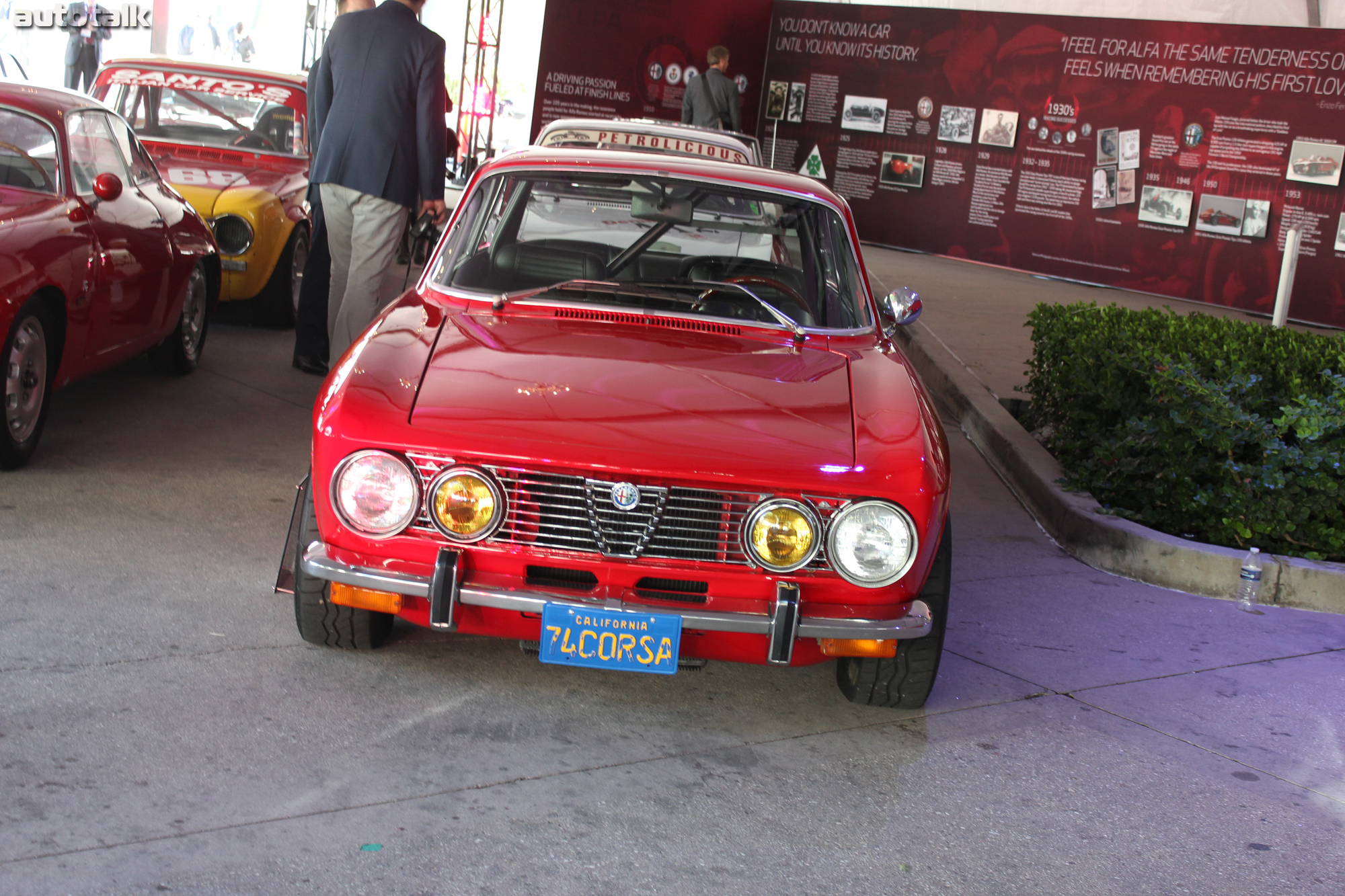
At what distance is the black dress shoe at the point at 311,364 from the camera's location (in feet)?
22.6

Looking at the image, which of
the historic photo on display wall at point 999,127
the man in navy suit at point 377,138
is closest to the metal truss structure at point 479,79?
the historic photo on display wall at point 999,127

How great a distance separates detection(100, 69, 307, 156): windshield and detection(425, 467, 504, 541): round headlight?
6.21 meters

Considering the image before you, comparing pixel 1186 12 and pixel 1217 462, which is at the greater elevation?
pixel 1186 12

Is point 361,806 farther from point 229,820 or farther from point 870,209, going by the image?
point 870,209

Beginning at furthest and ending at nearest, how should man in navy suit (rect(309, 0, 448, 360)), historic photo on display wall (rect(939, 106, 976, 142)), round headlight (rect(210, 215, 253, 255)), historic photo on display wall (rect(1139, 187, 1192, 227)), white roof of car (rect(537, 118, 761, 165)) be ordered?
historic photo on display wall (rect(939, 106, 976, 142)), historic photo on display wall (rect(1139, 187, 1192, 227)), white roof of car (rect(537, 118, 761, 165)), round headlight (rect(210, 215, 253, 255)), man in navy suit (rect(309, 0, 448, 360))

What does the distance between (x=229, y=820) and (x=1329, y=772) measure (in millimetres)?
2873

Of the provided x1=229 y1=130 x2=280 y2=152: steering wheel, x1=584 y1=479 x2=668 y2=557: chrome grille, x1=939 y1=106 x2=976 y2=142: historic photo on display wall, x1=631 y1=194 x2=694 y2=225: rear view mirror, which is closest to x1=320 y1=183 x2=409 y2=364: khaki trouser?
x1=631 y1=194 x2=694 y2=225: rear view mirror

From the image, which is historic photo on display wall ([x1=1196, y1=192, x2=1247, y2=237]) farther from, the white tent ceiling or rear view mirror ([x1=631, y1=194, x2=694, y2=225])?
rear view mirror ([x1=631, y1=194, x2=694, y2=225])

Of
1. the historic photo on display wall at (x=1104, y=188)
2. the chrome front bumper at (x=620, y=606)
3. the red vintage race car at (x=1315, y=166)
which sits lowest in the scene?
the chrome front bumper at (x=620, y=606)

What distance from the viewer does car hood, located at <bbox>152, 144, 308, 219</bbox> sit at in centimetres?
723

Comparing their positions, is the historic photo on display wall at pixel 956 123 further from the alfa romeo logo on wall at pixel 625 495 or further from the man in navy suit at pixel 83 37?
the alfa romeo logo on wall at pixel 625 495

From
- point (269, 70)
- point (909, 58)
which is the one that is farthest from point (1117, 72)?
point (269, 70)

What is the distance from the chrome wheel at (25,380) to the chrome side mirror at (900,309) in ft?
10.4

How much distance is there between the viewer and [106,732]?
2.90 metres
